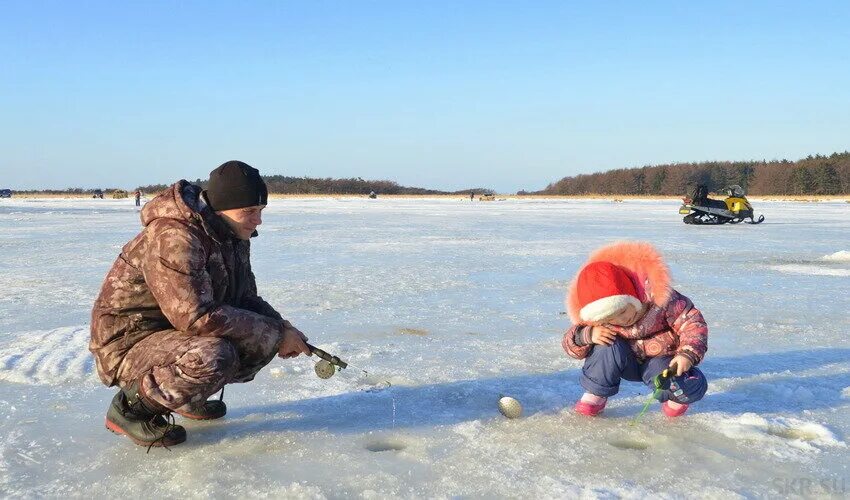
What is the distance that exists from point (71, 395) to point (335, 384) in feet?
3.91

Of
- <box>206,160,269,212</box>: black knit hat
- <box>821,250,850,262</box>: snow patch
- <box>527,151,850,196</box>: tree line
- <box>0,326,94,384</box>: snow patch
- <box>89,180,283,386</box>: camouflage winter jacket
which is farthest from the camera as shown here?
<box>527,151,850,196</box>: tree line

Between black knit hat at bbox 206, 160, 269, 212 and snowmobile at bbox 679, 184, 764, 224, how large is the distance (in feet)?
59.0

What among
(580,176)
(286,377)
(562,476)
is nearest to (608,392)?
(562,476)

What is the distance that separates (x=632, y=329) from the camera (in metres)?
2.80

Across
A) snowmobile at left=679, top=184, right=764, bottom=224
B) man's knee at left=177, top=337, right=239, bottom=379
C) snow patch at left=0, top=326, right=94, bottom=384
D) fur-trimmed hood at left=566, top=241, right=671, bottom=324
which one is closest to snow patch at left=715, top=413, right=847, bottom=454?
fur-trimmed hood at left=566, top=241, right=671, bottom=324

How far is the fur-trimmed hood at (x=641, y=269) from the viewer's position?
8.87ft

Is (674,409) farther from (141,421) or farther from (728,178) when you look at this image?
(728,178)

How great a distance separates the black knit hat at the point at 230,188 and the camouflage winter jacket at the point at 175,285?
0.18ft

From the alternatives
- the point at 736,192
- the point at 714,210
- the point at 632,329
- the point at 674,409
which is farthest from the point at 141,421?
the point at 736,192

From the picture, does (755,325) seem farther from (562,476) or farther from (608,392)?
(562,476)

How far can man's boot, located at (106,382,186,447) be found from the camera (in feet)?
8.12

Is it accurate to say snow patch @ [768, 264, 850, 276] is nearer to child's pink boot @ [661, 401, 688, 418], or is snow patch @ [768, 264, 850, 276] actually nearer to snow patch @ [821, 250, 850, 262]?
snow patch @ [821, 250, 850, 262]

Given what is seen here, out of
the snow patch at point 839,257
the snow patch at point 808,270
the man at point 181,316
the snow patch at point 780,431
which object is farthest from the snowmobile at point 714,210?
the man at point 181,316

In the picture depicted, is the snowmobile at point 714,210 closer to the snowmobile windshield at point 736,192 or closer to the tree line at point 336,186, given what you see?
the snowmobile windshield at point 736,192
